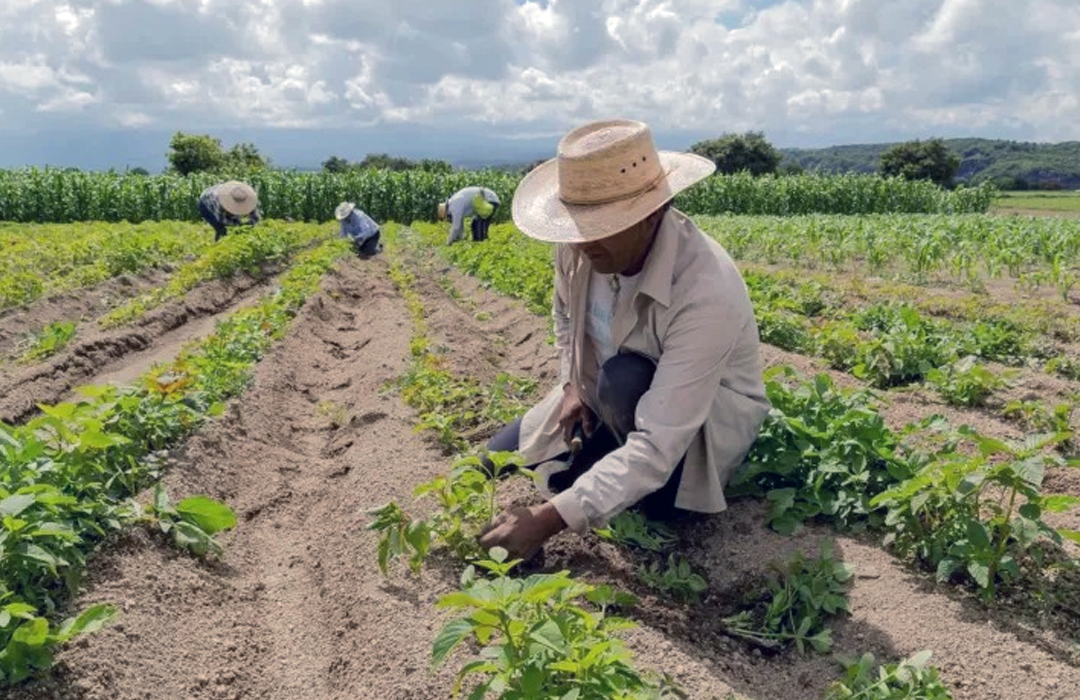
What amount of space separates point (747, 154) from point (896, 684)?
58690mm

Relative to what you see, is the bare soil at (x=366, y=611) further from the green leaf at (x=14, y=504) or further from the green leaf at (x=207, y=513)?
the green leaf at (x=14, y=504)

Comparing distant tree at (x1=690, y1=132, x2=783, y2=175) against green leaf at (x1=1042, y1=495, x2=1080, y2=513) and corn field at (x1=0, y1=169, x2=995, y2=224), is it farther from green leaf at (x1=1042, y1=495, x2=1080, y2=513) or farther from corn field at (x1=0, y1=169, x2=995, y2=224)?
green leaf at (x1=1042, y1=495, x2=1080, y2=513)

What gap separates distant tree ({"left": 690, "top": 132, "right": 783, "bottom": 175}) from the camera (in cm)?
5816

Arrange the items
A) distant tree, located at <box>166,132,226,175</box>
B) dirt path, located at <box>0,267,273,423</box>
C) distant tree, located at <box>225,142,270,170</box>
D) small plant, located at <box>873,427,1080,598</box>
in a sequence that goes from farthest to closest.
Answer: distant tree, located at <box>225,142,270,170</box>
distant tree, located at <box>166,132,226,175</box>
dirt path, located at <box>0,267,273,423</box>
small plant, located at <box>873,427,1080,598</box>

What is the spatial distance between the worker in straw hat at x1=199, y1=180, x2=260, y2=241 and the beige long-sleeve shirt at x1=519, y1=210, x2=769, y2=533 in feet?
40.1

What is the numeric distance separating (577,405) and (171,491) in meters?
1.79

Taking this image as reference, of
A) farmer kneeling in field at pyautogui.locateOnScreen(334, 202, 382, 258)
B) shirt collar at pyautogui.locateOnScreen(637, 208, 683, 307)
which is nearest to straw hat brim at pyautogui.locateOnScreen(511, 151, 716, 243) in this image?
shirt collar at pyautogui.locateOnScreen(637, 208, 683, 307)

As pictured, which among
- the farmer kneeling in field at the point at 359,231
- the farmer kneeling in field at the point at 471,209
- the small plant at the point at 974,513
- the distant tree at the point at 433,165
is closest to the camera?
the small plant at the point at 974,513

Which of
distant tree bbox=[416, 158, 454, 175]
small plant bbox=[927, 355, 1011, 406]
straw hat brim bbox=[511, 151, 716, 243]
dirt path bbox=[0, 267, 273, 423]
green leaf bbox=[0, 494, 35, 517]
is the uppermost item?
straw hat brim bbox=[511, 151, 716, 243]

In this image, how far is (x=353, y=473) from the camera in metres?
4.62

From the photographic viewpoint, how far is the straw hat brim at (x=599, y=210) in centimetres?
288

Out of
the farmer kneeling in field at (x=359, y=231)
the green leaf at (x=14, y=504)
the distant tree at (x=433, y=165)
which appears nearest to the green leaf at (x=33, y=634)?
the green leaf at (x=14, y=504)

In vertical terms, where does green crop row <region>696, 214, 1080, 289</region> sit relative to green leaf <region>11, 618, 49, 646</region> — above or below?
below

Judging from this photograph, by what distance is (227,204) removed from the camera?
48.1ft
